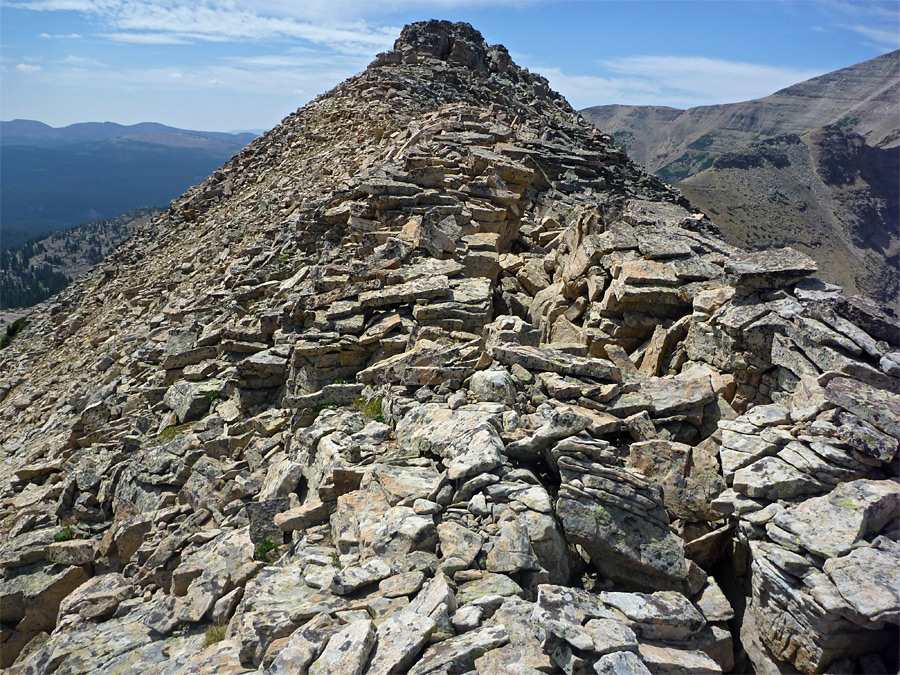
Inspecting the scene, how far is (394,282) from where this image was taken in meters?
18.5

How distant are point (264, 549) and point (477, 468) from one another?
454cm

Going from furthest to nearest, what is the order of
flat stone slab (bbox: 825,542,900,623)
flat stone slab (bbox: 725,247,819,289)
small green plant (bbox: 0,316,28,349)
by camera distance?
small green plant (bbox: 0,316,28,349), flat stone slab (bbox: 725,247,819,289), flat stone slab (bbox: 825,542,900,623)

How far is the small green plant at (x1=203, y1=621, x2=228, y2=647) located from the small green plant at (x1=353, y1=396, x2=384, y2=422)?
211 inches

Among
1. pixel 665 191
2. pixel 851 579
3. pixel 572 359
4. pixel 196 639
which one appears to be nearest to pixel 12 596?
pixel 196 639

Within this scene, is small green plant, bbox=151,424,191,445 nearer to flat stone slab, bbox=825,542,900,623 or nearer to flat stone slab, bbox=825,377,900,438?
flat stone slab, bbox=825,542,900,623

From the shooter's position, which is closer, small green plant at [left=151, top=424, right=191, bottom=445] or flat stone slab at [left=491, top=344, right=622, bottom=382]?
flat stone slab at [left=491, top=344, right=622, bottom=382]

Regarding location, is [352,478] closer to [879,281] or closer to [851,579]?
[851,579]

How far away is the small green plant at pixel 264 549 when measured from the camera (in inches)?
423

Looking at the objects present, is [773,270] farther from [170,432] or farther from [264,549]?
[170,432]

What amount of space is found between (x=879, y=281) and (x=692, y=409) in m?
206

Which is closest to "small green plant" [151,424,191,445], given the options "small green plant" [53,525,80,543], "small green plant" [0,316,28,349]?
"small green plant" [53,525,80,543]

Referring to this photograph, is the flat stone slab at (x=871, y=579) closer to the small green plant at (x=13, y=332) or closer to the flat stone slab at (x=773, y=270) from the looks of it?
the flat stone slab at (x=773, y=270)

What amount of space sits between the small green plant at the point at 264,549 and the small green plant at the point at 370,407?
3739mm

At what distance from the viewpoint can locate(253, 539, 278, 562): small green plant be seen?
10.7 meters
